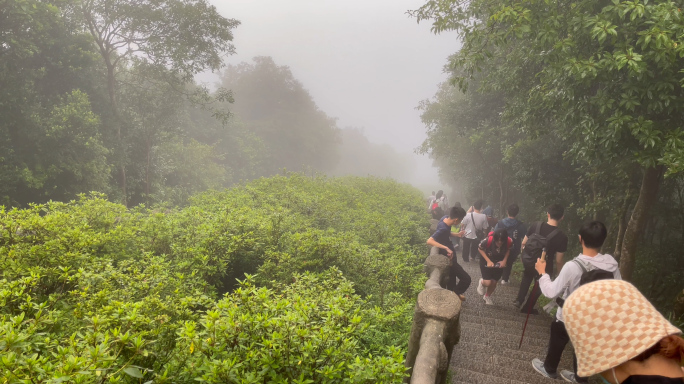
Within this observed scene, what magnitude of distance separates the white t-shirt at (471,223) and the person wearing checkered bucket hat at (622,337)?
707 cm

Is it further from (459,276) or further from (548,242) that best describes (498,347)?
(548,242)

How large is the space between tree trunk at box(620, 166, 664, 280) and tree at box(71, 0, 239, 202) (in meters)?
16.9

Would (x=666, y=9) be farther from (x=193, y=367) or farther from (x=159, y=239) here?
(x=159, y=239)

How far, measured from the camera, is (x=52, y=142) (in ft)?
40.7

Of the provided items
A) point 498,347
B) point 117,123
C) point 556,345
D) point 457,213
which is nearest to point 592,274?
point 556,345

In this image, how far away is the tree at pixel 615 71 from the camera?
4.26m

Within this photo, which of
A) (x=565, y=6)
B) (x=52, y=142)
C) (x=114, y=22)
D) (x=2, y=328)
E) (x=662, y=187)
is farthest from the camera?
(x=114, y=22)

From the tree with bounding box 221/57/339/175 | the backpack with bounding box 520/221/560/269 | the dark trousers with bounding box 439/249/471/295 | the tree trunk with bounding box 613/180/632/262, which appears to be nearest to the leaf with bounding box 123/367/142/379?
the dark trousers with bounding box 439/249/471/295

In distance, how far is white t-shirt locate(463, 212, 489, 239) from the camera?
27.9 feet

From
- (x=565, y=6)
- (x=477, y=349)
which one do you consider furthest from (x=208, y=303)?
(x=565, y=6)

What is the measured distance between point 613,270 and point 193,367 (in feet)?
13.8

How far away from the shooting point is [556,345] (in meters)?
4.20

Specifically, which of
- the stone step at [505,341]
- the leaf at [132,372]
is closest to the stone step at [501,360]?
the stone step at [505,341]

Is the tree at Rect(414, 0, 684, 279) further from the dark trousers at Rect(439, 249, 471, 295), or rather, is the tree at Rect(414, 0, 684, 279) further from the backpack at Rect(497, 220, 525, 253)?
the dark trousers at Rect(439, 249, 471, 295)
